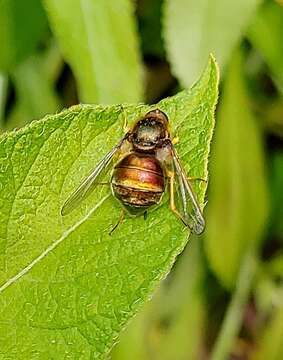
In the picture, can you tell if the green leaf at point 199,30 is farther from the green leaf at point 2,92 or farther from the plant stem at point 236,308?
the plant stem at point 236,308

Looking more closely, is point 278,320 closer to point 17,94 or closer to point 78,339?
point 17,94

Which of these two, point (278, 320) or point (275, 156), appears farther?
point (275, 156)

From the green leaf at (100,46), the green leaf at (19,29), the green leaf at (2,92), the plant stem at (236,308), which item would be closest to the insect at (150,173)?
the green leaf at (100,46)

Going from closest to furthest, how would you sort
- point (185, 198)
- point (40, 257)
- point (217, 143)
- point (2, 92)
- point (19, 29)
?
1. point (40, 257)
2. point (185, 198)
3. point (19, 29)
4. point (2, 92)
5. point (217, 143)

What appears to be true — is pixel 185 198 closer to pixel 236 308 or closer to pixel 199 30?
pixel 199 30

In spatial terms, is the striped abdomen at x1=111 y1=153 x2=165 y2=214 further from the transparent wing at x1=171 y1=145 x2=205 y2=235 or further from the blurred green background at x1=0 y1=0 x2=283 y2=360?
the blurred green background at x1=0 y1=0 x2=283 y2=360

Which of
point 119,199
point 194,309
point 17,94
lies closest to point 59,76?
point 17,94

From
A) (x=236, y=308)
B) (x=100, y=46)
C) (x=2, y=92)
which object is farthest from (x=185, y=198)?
(x=236, y=308)
